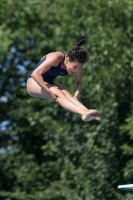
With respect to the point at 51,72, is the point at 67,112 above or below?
above

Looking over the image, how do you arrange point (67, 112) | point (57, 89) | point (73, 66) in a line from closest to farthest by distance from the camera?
point (73, 66) < point (57, 89) < point (67, 112)

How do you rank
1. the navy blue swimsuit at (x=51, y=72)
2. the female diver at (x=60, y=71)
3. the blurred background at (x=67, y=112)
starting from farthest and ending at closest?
the blurred background at (x=67, y=112), the navy blue swimsuit at (x=51, y=72), the female diver at (x=60, y=71)

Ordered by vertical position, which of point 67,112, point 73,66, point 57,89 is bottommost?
point 57,89

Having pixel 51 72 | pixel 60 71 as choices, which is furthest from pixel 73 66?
pixel 51 72

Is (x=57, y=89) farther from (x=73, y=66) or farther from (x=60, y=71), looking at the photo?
(x=73, y=66)

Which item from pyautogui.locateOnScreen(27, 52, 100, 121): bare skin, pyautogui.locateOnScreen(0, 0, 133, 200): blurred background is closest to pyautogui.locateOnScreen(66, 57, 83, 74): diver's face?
pyautogui.locateOnScreen(27, 52, 100, 121): bare skin

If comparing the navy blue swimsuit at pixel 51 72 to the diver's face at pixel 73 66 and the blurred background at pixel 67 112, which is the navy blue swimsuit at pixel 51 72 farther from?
the blurred background at pixel 67 112

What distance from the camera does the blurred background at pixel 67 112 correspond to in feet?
36.8

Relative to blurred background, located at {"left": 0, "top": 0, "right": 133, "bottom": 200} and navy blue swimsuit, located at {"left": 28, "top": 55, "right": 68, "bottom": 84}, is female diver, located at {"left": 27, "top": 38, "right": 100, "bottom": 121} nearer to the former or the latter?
navy blue swimsuit, located at {"left": 28, "top": 55, "right": 68, "bottom": 84}

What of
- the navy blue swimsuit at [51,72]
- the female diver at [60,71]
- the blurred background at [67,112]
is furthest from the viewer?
the blurred background at [67,112]

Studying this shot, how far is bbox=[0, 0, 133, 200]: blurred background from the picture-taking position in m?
11.2

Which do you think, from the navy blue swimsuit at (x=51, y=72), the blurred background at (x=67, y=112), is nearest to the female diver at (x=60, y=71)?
the navy blue swimsuit at (x=51, y=72)

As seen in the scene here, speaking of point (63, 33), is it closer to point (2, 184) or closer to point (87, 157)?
point (87, 157)

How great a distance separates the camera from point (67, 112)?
1238 cm
